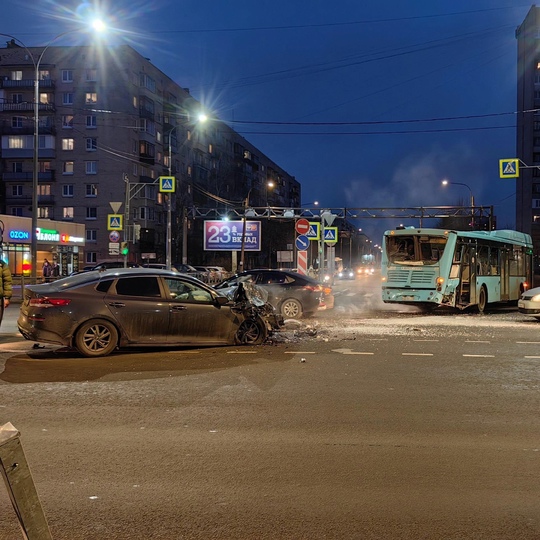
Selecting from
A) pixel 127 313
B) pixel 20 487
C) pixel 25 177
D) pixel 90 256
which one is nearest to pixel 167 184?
pixel 127 313

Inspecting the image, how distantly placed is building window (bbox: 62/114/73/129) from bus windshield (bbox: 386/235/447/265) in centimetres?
4723

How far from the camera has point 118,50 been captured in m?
57.5

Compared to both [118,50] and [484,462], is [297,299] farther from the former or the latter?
[118,50]

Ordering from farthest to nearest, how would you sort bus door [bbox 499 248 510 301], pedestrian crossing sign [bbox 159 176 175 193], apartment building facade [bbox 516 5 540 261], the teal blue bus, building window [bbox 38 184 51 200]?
apartment building facade [bbox 516 5 540 261], building window [bbox 38 184 51 200], pedestrian crossing sign [bbox 159 176 175 193], bus door [bbox 499 248 510 301], the teal blue bus

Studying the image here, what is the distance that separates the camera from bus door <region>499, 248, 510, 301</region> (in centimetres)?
2244

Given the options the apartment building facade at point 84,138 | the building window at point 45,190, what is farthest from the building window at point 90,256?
the building window at point 45,190

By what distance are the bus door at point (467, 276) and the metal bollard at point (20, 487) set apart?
18753mm

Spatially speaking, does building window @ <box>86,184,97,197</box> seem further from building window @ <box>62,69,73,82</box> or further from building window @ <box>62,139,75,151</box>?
building window @ <box>62,69,73,82</box>

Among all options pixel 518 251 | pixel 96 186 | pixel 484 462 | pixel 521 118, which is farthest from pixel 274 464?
pixel 521 118

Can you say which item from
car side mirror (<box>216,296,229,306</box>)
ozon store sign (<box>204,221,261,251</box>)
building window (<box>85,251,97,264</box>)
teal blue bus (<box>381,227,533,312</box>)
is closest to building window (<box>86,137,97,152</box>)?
building window (<box>85,251,97,264</box>)

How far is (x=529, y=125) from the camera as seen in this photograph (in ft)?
259

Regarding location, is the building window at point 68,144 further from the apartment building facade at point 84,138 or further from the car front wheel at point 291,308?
the car front wheel at point 291,308

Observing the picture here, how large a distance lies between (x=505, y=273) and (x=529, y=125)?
214ft

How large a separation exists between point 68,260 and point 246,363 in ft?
138
